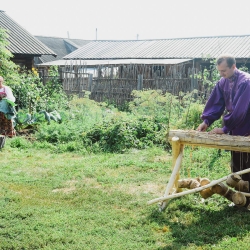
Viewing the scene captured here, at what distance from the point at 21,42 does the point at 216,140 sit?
1397 centimetres

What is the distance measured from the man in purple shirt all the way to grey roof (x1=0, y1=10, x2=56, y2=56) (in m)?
11.9

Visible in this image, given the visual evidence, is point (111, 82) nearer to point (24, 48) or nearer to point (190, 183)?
point (24, 48)

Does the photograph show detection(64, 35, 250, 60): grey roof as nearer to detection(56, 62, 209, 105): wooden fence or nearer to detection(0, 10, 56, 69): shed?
detection(56, 62, 209, 105): wooden fence

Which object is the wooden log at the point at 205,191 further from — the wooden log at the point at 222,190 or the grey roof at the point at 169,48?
the grey roof at the point at 169,48

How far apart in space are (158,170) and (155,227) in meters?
2.33

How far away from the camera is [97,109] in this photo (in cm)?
1013

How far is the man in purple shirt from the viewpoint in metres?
4.68

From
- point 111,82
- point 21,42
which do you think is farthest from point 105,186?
point 21,42

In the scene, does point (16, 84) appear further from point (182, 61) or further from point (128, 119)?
point (182, 61)

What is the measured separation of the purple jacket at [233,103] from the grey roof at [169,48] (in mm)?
13137

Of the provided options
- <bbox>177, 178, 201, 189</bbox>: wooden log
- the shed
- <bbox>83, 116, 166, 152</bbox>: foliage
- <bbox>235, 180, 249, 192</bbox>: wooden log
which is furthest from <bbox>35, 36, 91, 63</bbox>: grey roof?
<bbox>235, 180, 249, 192</bbox>: wooden log

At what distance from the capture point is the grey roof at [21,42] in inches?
637

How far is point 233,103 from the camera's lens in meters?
4.80

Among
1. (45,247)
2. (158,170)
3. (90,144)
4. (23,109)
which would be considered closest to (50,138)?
(90,144)
